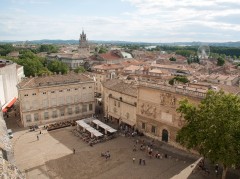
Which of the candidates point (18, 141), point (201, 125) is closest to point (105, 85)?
point (18, 141)

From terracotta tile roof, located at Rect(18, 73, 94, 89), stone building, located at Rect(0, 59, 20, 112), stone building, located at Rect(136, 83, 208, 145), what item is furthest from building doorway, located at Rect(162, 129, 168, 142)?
stone building, located at Rect(0, 59, 20, 112)

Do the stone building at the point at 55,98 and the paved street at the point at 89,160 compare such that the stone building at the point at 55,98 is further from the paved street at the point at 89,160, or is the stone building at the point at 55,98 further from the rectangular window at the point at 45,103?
the paved street at the point at 89,160

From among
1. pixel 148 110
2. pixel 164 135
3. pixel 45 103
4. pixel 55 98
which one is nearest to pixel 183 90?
pixel 148 110

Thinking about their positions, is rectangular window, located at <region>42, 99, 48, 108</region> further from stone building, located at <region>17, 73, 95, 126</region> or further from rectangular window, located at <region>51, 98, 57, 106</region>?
rectangular window, located at <region>51, 98, 57, 106</region>

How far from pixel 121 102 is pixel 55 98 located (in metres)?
13.2

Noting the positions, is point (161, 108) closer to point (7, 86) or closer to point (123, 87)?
point (123, 87)

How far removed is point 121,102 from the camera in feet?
151

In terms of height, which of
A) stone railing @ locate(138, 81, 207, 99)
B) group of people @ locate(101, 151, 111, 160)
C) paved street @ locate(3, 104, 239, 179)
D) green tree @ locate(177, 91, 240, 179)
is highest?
stone railing @ locate(138, 81, 207, 99)

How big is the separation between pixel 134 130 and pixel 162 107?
7774mm

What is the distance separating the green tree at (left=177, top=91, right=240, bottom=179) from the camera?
76.0 feet

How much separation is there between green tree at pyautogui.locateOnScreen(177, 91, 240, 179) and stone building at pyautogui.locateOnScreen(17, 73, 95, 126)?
28027mm

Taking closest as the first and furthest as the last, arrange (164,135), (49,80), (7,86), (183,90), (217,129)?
(217,129)
(183,90)
(164,135)
(49,80)
(7,86)

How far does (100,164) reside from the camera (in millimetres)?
32125

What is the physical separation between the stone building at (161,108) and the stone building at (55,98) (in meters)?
14.1
